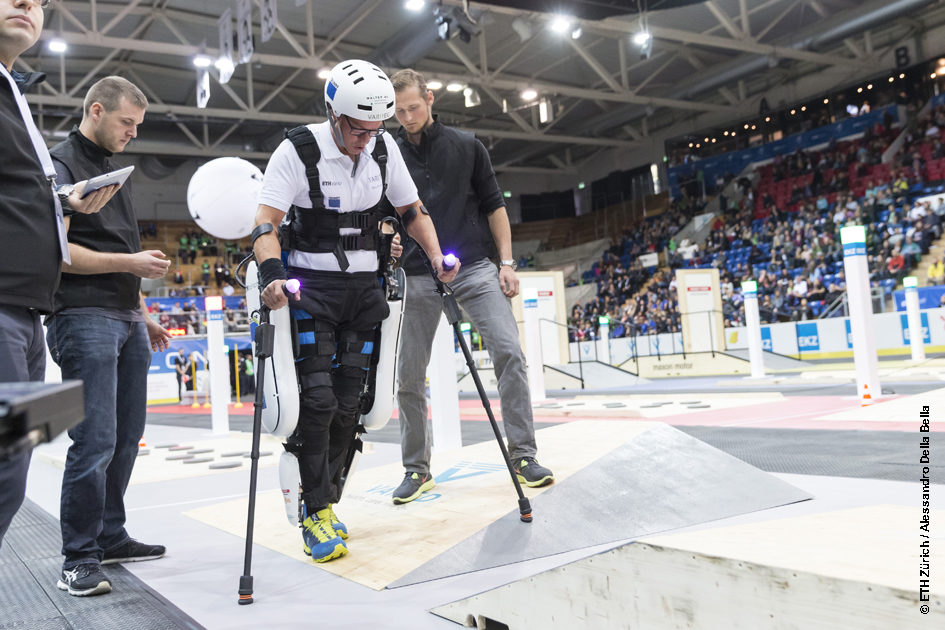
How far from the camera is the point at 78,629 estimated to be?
6.77 ft

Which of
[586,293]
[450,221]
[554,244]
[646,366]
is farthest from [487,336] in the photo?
[554,244]

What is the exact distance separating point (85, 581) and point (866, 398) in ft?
21.4

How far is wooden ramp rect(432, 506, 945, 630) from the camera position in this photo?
1254 mm

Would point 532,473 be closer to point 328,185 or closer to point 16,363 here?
point 328,185

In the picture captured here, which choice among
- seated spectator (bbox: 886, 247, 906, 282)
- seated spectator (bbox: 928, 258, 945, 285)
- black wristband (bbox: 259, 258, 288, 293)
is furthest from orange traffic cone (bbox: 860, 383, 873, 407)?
seated spectator (bbox: 886, 247, 906, 282)

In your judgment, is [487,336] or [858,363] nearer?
[487,336]

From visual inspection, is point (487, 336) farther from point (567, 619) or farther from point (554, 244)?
point (554, 244)

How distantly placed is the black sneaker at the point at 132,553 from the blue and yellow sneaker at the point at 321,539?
2.29 ft

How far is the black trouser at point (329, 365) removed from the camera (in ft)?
8.62

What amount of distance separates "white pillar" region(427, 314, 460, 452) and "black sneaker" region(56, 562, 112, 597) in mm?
2643

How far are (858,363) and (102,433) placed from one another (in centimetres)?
658

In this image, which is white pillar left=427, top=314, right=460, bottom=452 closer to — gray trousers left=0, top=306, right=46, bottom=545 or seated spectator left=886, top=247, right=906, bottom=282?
gray trousers left=0, top=306, right=46, bottom=545

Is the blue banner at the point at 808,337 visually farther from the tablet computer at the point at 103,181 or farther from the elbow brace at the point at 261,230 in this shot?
the tablet computer at the point at 103,181

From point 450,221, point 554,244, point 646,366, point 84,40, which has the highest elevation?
point 84,40
